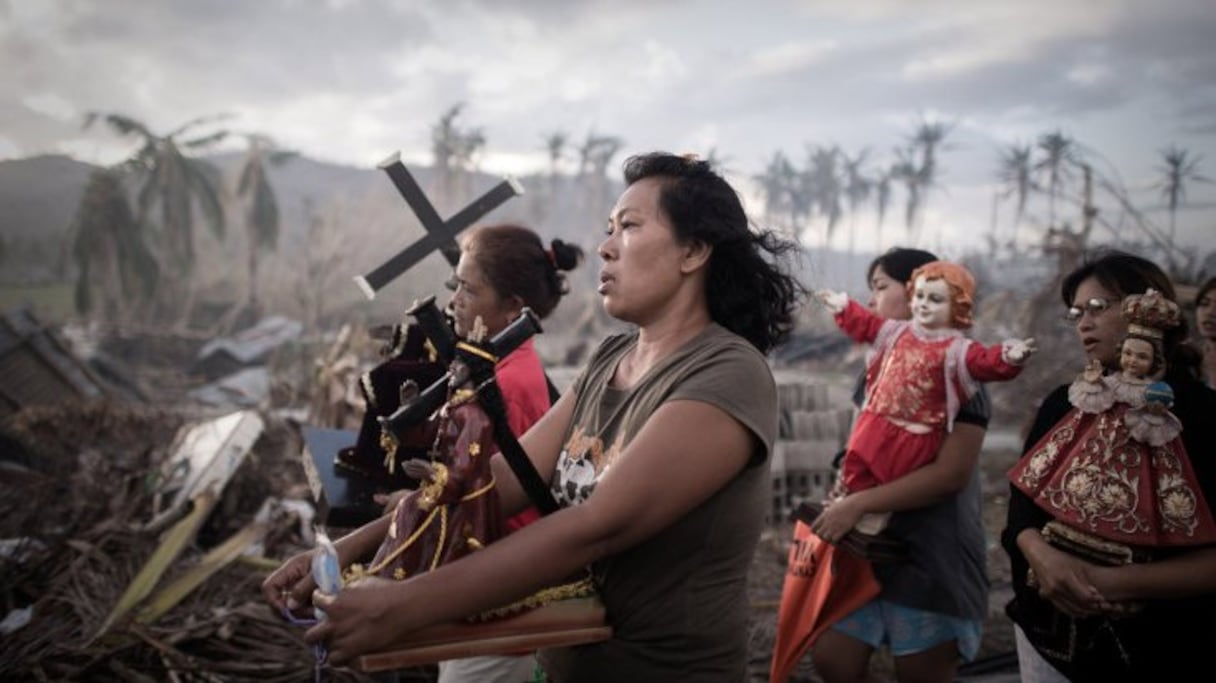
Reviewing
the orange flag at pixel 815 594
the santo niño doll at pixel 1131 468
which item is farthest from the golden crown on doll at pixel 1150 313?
the orange flag at pixel 815 594

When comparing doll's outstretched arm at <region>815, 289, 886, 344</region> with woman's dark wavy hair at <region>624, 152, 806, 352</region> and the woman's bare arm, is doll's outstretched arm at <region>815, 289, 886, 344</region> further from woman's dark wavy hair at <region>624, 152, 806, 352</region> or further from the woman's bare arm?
the woman's bare arm

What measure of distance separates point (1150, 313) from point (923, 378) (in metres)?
1.04

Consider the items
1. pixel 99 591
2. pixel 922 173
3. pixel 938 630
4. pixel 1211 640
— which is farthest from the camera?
pixel 922 173

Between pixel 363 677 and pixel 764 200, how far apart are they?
217 feet

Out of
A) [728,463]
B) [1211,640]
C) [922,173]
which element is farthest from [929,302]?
[922,173]

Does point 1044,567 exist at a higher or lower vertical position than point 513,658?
higher

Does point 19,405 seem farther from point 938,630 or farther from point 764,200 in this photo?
point 764,200

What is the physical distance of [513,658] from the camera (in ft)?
8.28

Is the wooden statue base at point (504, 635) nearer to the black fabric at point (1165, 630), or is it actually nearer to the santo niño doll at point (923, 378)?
the black fabric at point (1165, 630)

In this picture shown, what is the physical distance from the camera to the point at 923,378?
10.2 feet

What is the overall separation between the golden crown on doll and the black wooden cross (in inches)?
95.8

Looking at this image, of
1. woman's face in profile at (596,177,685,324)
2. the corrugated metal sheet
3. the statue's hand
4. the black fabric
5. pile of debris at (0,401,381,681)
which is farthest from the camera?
the corrugated metal sheet

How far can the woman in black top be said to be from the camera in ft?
6.66

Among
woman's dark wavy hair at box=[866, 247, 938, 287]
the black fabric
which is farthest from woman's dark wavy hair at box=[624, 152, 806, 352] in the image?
woman's dark wavy hair at box=[866, 247, 938, 287]
